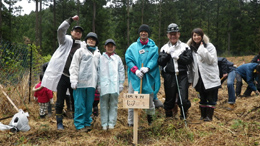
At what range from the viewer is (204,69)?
3.77 metres

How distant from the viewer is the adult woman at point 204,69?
3.69m

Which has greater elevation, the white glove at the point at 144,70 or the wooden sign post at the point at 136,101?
the white glove at the point at 144,70

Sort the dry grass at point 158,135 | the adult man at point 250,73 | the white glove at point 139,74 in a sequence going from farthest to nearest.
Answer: the adult man at point 250,73
the white glove at point 139,74
the dry grass at point 158,135

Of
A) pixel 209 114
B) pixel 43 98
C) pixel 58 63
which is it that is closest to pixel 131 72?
pixel 58 63

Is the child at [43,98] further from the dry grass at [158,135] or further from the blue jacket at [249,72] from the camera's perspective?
the blue jacket at [249,72]

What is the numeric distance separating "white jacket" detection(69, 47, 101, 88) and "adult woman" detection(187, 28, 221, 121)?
1.88 metres

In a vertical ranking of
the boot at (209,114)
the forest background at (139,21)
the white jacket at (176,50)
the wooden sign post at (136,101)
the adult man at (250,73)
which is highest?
the forest background at (139,21)

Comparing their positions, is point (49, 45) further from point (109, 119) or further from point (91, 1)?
point (109, 119)

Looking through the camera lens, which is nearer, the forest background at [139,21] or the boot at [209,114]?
the boot at [209,114]

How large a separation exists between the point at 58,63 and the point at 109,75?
3.16 feet

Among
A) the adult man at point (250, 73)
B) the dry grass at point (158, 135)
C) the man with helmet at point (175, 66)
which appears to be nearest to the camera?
the dry grass at point (158, 135)

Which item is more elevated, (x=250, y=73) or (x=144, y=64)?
(x=144, y=64)

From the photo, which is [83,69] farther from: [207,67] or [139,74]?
[207,67]

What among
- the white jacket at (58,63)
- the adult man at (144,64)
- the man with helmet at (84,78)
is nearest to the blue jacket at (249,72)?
the adult man at (144,64)
